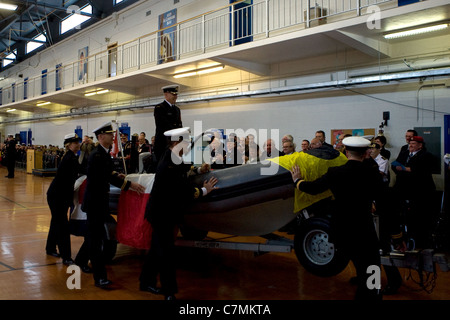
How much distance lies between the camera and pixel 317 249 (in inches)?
165

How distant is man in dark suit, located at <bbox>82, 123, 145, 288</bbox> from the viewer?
4.16 metres

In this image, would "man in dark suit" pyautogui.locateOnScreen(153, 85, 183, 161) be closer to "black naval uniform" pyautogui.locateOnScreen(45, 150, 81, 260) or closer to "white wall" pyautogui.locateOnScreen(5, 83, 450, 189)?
"black naval uniform" pyautogui.locateOnScreen(45, 150, 81, 260)

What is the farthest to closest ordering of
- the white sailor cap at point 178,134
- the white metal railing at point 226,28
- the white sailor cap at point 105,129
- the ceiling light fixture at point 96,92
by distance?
the ceiling light fixture at point 96,92
the white metal railing at point 226,28
the white sailor cap at point 105,129
the white sailor cap at point 178,134

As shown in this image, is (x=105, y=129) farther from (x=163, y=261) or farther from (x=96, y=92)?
(x=96, y=92)

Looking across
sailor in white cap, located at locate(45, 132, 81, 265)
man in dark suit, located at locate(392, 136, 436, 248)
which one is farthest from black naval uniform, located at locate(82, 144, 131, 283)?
man in dark suit, located at locate(392, 136, 436, 248)

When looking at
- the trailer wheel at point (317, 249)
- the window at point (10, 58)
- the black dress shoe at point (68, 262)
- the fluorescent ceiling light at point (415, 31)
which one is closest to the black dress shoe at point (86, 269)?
the black dress shoe at point (68, 262)

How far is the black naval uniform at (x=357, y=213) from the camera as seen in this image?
298 centimetres

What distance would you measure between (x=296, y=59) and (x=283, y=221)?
6760mm

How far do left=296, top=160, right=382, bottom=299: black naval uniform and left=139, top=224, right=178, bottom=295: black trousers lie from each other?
1.58 m

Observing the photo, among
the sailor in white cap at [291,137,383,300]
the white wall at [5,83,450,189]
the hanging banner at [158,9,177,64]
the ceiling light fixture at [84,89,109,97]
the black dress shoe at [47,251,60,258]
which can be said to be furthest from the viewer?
the ceiling light fixture at [84,89,109,97]

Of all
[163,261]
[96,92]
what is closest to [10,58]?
[96,92]

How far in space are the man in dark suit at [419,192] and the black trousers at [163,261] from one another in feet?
12.2

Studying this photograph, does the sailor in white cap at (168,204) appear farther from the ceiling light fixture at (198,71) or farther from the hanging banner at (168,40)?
the hanging banner at (168,40)

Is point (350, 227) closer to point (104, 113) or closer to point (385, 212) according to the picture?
point (385, 212)
